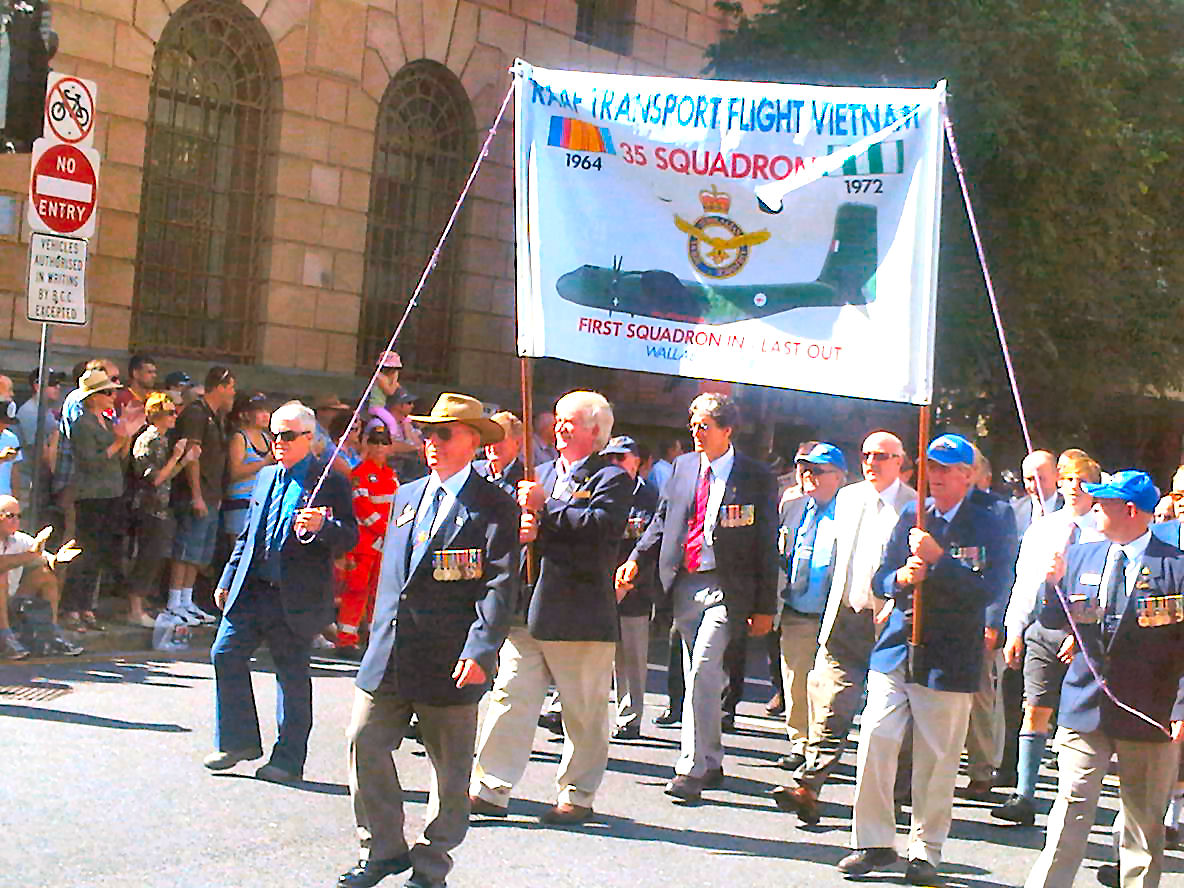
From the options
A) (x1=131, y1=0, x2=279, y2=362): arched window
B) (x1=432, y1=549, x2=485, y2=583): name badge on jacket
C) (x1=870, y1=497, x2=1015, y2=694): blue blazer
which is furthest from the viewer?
(x1=131, y1=0, x2=279, y2=362): arched window

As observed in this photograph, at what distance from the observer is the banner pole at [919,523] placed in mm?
7461

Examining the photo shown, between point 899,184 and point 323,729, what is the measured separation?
4.66 metres

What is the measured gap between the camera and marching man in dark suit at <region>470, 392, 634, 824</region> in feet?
27.8

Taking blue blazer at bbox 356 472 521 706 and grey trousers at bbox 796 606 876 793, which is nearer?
blue blazer at bbox 356 472 521 706

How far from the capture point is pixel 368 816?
262 inches

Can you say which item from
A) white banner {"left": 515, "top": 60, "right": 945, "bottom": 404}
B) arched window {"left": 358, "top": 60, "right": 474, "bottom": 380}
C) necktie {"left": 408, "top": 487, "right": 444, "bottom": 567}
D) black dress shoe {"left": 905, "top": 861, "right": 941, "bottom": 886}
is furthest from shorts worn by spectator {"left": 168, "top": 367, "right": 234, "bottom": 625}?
arched window {"left": 358, "top": 60, "right": 474, "bottom": 380}

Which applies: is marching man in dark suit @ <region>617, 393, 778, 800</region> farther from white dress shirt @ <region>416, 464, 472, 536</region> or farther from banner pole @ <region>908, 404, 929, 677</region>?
white dress shirt @ <region>416, 464, 472, 536</region>

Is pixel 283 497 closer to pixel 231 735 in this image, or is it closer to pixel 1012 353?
pixel 231 735

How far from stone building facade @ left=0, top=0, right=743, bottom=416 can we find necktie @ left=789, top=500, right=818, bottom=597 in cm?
860

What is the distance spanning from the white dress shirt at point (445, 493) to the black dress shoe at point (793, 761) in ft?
13.1

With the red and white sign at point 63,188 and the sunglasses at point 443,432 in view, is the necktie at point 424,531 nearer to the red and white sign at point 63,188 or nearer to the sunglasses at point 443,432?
the sunglasses at point 443,432

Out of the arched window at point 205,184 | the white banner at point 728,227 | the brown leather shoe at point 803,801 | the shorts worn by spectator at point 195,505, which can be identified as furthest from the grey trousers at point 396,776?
the arched window at point 205,184

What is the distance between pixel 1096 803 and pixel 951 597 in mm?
1275

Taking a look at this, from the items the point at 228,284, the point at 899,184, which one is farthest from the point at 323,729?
the point at 228,284
